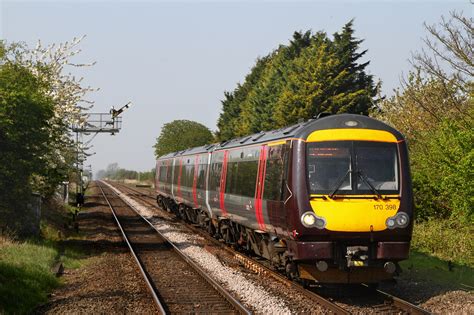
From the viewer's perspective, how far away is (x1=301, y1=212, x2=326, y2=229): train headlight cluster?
10227 mm

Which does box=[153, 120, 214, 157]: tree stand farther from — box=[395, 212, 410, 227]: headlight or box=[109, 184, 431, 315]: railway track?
box=[395, 212, 410, 227]: headlight

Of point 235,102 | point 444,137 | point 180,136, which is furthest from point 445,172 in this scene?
point 180,136

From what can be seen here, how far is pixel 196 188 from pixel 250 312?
13751mm

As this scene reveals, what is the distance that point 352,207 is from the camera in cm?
1032

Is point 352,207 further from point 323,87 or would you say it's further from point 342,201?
point 323,87

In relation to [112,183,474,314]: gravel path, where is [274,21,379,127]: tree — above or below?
above

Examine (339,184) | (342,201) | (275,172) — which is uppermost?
(275,172)

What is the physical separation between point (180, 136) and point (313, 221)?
8363 centimetres

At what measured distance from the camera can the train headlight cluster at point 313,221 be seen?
10.2 m

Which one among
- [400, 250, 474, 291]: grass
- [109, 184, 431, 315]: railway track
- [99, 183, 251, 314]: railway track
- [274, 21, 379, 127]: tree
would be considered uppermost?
[274, 21, 379, 127]: tree

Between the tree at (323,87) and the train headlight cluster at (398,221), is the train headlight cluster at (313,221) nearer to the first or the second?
the train headlight cluster at (398,221)

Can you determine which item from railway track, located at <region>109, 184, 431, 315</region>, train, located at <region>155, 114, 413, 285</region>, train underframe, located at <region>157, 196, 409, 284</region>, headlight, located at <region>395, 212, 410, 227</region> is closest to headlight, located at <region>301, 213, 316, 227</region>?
train, located at <region>155, 114, 413, 285</region>

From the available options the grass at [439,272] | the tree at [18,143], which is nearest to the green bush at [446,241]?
the grass at [439,272]

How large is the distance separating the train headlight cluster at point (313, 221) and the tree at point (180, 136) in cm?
8066
